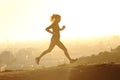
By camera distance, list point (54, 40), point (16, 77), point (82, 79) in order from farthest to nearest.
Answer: point (54, 40)
point (16, 77)
point (82, 79)

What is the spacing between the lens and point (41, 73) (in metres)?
14.9

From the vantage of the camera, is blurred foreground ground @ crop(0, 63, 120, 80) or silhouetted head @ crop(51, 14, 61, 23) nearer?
blurred foreground ground @ crop(0, 63, 120, 80)

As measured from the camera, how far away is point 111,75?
551 inches

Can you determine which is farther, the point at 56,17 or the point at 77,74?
the point at 56,17

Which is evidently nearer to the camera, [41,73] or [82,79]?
[82,79]

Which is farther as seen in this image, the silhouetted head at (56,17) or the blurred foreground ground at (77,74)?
the silhouetted head at (56,17)

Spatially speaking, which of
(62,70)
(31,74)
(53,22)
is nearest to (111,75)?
(62,70)

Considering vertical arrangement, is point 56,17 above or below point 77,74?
above

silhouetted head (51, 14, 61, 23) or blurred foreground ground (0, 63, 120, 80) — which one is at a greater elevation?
silhouetted head (51, 14, 61, 23)

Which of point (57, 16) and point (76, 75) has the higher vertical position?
point (57, 16)

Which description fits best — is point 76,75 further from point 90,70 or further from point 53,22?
point 53,22

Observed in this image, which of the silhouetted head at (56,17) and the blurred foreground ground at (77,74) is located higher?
the silhouetted head at (56,17)

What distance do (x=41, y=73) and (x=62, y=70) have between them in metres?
0.73

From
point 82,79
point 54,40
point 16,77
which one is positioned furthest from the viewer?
point 54,40
